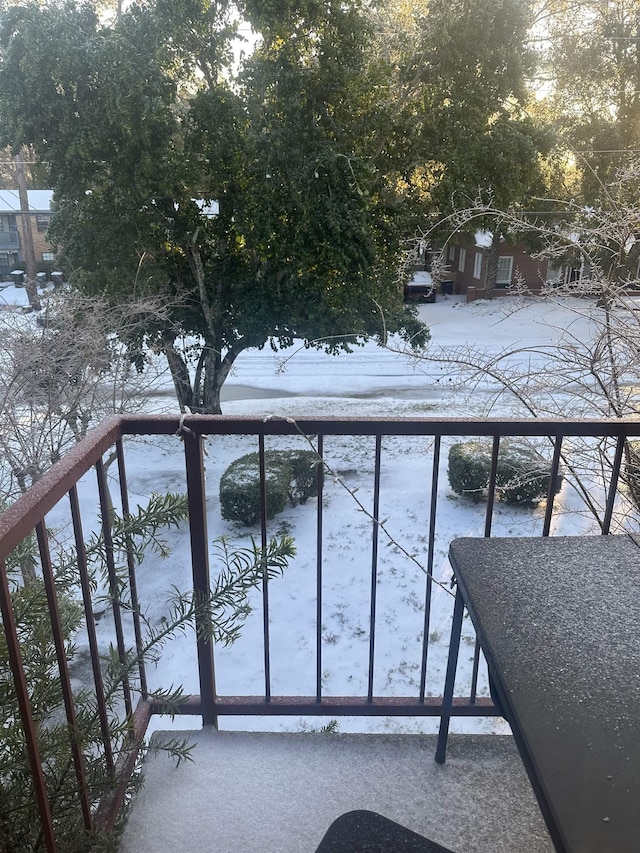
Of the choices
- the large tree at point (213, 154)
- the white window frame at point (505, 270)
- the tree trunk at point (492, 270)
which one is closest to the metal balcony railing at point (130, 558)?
the large tree at point (213, 154)

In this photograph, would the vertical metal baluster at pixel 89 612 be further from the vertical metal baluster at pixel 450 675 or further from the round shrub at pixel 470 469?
the round shrub at pixel 470 469

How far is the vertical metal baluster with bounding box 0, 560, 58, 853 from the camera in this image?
0.87m

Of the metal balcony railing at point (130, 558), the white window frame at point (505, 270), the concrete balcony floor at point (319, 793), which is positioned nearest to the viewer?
the metal balcony railing at point (130, 558)

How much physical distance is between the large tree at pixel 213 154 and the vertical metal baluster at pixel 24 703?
736 centimetres

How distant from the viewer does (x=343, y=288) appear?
28.3 feet

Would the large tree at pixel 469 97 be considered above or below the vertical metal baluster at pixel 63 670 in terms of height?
above

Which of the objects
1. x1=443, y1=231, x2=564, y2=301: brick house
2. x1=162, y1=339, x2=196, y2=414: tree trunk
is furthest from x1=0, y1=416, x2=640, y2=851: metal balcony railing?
x1=443, y1=231, x2=564, y2=301: brick house

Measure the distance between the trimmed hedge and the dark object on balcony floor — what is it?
17.2ft

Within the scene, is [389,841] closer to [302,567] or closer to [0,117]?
[302,567]

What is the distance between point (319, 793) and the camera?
5.53ft

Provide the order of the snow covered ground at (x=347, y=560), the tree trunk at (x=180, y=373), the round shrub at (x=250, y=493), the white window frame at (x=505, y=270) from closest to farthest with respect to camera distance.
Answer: the snow covered ground at (x=347, y=560)
the round shrub at (x=250, y=493)
the tree trunk at (x=180, y=373)
the white window frame at (x=505, y=270)

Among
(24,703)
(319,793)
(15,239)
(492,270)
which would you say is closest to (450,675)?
(319,793)

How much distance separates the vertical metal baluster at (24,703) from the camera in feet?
2.85

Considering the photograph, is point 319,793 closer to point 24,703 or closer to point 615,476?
point 24,703
